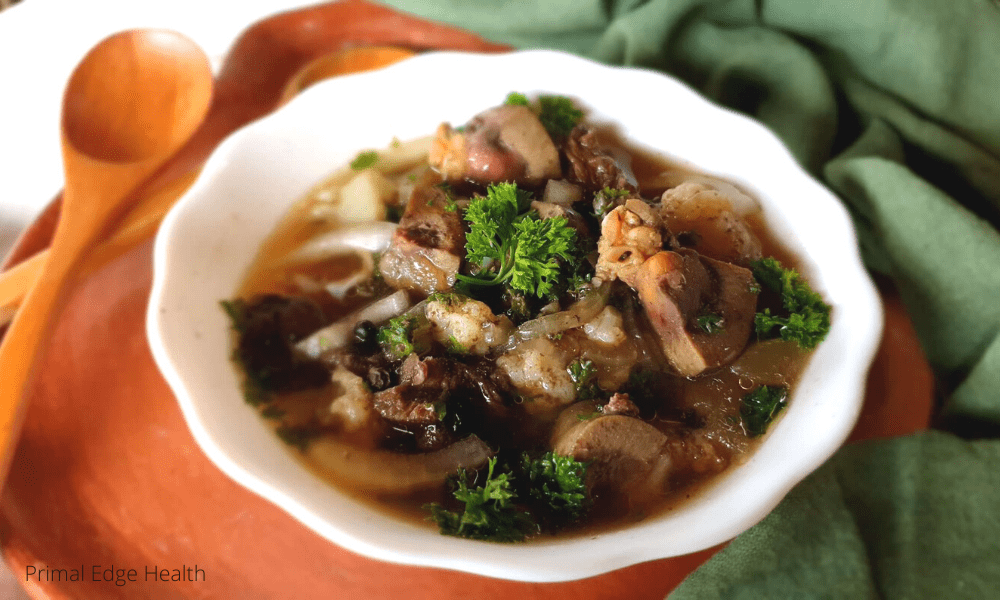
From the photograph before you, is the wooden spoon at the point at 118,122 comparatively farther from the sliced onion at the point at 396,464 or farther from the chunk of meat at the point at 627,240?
the chunk of meat at the point at 627,240

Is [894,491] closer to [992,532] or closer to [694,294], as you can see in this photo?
[992,532]

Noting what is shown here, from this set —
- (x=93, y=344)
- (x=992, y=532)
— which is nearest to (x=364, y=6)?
(x=93, y=344)

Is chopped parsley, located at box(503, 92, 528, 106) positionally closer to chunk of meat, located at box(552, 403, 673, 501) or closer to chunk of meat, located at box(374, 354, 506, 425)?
chunk of meat, located at box(374, 354, 506, 425)

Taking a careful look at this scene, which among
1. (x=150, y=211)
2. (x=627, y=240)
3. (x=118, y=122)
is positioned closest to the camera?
(x=627, y=240)

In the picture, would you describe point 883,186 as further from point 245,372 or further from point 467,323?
point 245,372

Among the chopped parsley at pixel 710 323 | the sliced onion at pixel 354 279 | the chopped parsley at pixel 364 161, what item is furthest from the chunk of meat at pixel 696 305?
the chopped parsley at pixel 364 161

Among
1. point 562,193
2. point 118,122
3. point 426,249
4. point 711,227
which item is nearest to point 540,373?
point 426,249
